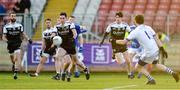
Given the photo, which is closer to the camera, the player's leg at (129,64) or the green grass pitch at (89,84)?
the green grass pitch at (89,84)

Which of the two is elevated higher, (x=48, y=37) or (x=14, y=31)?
(x=14, y=31)

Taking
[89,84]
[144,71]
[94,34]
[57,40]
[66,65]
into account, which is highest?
[57,40]

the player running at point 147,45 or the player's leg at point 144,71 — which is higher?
the player running at point 147,45

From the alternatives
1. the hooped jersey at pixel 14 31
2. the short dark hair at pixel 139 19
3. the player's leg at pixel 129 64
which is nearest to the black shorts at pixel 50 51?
the hooped jersey at pixel 14 31

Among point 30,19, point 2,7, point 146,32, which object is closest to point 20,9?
point 2,7

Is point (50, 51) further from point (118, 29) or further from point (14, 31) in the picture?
point (118, 29)

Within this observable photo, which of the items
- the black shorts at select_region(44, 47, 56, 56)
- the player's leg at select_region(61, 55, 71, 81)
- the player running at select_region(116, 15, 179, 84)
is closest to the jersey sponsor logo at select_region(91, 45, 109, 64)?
the black shorts at select_region(44, 47, 56, 56)

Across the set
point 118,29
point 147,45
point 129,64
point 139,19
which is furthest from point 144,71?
point 118,29

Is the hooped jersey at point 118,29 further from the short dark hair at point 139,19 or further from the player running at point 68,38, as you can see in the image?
the short dark hair at point 139,19

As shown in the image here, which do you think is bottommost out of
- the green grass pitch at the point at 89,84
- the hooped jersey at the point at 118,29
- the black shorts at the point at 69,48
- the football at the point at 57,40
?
the green grass pitch at the point at 89,84

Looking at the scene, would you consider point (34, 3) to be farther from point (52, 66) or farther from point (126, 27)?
point (126, 27)

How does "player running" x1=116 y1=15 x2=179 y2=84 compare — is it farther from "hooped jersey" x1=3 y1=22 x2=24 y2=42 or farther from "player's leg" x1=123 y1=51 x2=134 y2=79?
"hooped jersey" x1=3 y1=22 x2=24 y2=42

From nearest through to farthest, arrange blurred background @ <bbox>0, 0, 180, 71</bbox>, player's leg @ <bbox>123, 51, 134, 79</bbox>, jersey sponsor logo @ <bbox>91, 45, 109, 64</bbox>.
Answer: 1. player's leg @ <bbox>123, 51, 134, 79</bbox>
2. blurred background @ <bbox>0, 0, 180, 71</bbox>
3. jersey sponsor logo @ <bbox>91, 45, 109, 64</bbox>

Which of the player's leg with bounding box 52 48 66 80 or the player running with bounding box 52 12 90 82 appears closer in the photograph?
the player running with bounding box 52 12 90 82
